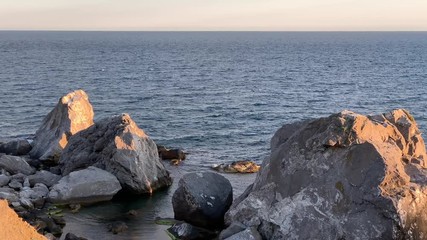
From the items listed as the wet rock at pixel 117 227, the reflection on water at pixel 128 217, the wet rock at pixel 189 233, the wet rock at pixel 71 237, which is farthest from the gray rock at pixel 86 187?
the wet rock at pixel 189 233

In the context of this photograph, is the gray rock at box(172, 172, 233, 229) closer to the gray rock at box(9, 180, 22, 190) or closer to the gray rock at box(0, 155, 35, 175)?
the gray rock at box(9, 180, 22, 190)

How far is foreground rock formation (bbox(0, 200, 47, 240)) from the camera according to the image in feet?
62.5

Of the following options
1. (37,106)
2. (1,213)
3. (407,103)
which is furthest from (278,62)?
(1,213)

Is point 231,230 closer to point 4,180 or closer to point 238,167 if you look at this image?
point 238,167

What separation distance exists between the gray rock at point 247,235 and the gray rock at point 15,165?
718 inches

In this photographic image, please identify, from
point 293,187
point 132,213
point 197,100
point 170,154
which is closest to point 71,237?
point 132,213

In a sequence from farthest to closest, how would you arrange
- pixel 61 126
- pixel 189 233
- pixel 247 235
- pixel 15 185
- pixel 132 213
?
pixel 61 126 < pixel 15 185 < pixel 132 213 < pixel 189 233 < pixel 247 235

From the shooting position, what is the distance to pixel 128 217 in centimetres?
3350

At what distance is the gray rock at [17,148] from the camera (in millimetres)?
44834

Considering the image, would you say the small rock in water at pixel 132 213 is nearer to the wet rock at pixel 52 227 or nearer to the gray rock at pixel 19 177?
the wet rock at pixel 52 227

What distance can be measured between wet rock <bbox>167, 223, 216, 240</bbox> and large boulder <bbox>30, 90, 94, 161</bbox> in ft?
53.3

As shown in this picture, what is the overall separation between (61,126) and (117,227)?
16.3 m

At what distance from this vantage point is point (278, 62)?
500ft

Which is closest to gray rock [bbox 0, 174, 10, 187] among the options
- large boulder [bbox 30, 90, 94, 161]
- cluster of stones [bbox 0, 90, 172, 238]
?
cluster of stones [bbox 0, 90, 172, 238]
